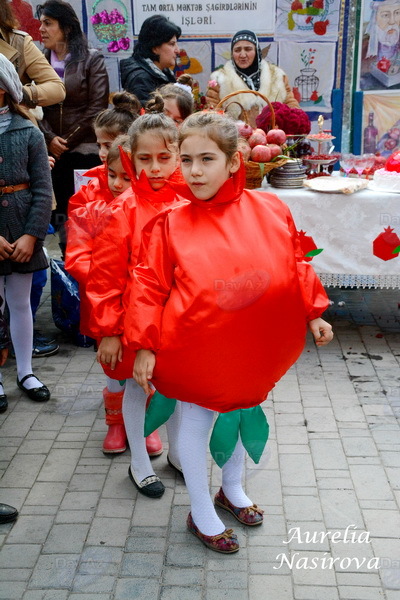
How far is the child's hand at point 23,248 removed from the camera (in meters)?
3.66

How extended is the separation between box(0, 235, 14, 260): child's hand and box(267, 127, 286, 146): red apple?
1.96 meters

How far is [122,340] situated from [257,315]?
552 mm

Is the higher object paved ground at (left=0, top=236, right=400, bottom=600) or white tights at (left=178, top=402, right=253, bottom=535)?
white tights at (left=178, top=402, right=253, bottom=535)

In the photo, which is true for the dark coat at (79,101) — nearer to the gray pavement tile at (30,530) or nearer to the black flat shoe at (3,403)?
the black flat shoe at (3,403)

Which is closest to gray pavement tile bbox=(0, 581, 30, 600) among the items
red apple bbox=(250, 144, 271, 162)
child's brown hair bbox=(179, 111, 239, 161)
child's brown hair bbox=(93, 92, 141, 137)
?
child's brown hair bbox=(179, 111, 239, 161)

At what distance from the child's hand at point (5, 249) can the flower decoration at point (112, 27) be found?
3.81 meters

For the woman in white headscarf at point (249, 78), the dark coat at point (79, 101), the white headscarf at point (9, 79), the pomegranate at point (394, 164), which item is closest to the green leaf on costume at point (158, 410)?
the white headscarf at point (9, 79)

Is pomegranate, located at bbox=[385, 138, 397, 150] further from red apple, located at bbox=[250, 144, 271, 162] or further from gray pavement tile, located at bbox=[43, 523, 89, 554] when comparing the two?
gray pavement tile, located at bbox=[43, 523, 89, 554]

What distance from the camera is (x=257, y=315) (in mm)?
2312

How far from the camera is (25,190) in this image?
371 cm

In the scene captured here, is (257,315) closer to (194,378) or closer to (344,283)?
(194,378)

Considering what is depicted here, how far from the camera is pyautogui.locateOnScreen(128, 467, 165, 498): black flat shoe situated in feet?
9.87

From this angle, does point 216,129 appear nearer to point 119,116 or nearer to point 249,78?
point 119,116

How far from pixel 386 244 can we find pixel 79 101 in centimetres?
273
